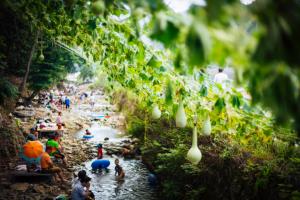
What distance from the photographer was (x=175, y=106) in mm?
3332

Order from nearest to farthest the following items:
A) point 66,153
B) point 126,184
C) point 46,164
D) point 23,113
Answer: point 46,164
point 126,184
point 66,153
point 23,113

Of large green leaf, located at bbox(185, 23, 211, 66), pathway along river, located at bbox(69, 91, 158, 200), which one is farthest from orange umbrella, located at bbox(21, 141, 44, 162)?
large green leaf, located at bbox(185, 23, 211, 66)

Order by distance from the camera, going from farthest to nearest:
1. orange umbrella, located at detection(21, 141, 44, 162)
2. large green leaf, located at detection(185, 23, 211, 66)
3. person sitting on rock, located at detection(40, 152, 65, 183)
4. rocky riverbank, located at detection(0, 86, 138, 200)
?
person sitting on rock, located at detection(40, 152, 65, 183) < orange umbrella, located at detection(21, 141, 44, 162) < rocky riverbank, located at detection(0, 86, 138, 200) < large green leaf, located at detection(185, 23, 211, 66)

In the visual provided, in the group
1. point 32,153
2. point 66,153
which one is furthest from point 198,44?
point 66,153

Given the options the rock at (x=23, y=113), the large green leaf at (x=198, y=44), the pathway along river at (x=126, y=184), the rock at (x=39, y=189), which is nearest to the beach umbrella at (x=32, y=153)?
the rock at (x=39, y=189)

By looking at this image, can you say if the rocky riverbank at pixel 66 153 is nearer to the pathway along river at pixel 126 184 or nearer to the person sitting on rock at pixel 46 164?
the person sitting on rock at pixel 46 164

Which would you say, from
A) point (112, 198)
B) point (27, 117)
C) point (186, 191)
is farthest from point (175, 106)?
point (27, 117)

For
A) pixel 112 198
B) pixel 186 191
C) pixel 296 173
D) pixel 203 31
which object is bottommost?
pixel 112 198

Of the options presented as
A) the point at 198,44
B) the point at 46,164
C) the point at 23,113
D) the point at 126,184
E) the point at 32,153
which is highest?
the point at 23,113

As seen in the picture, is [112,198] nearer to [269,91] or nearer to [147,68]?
[147,68]

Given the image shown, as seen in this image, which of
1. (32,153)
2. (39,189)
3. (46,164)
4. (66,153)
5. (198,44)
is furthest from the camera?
(66,153)

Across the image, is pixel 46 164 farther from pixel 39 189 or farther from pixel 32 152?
pixel 39 189

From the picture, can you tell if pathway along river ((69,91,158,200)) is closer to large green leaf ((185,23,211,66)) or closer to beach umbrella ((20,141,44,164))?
beach umbrella ((20,141,44,164))

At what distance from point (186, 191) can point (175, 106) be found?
394cm
